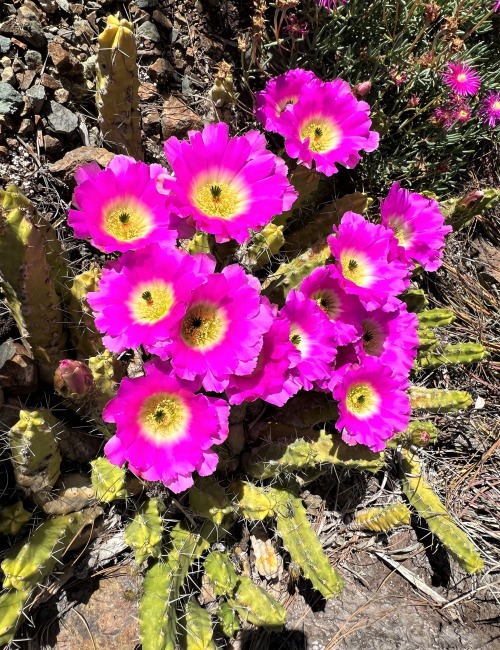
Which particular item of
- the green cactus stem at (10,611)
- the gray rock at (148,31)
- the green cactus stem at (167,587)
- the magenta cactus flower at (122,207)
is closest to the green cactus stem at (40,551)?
the green cactus stem at (10,611)

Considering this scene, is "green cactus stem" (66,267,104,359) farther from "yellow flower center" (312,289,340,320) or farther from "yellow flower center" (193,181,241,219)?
"yellow flower center" (312,289,340,320)

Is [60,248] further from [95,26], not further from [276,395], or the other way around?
[95,26]

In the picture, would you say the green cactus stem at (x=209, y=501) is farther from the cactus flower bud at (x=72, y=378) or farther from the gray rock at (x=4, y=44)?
the gray rock at (x=4, y=44)

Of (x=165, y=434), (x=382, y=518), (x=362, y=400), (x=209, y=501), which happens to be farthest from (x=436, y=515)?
(x=165, y=434)

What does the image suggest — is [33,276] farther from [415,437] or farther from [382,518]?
[382,518]

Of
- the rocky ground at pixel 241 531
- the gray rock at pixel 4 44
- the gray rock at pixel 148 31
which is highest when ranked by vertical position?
the gray rock at pixel 148 31

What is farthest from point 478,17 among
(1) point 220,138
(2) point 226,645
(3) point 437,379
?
(2) point 226,645

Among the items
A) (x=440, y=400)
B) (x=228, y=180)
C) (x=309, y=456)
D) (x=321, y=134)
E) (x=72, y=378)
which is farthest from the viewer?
(x=440, y=400)
